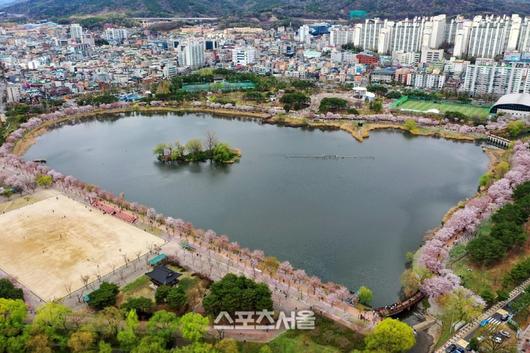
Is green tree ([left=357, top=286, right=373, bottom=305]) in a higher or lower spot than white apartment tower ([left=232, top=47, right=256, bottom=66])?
lower

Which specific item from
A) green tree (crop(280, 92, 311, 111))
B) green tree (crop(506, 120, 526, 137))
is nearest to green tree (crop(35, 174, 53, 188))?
green tree (crop(280, 92, 311, 111))

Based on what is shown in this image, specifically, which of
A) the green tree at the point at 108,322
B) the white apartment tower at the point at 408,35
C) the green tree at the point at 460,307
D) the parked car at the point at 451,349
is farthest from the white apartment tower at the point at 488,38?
the green tree at the point at 108,322

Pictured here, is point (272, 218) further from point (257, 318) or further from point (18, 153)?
point (18, 153)

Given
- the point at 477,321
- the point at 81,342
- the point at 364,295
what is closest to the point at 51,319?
the point at 81,342

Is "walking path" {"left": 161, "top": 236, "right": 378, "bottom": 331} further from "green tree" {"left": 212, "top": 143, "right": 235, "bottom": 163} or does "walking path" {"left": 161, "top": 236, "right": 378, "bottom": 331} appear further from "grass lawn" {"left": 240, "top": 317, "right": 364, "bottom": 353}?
"green tree" {"left": 212, "top": 143, "right": 235, "bottom": 163}

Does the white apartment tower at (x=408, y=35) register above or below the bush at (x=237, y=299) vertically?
above

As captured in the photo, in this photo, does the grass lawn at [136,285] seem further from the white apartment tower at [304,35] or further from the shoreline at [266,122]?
the white apartment tower at [304,35]

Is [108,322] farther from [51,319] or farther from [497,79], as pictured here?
[497,79]

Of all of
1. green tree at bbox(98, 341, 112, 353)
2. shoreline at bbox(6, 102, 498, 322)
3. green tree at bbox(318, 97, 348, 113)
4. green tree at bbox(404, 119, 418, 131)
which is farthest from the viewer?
green tree at bbox(318, 97, 348, 113)

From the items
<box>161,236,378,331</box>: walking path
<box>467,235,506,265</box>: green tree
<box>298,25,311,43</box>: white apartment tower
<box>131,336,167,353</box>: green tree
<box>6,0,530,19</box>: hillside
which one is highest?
<box>6,0,530,19</box>: hillside
